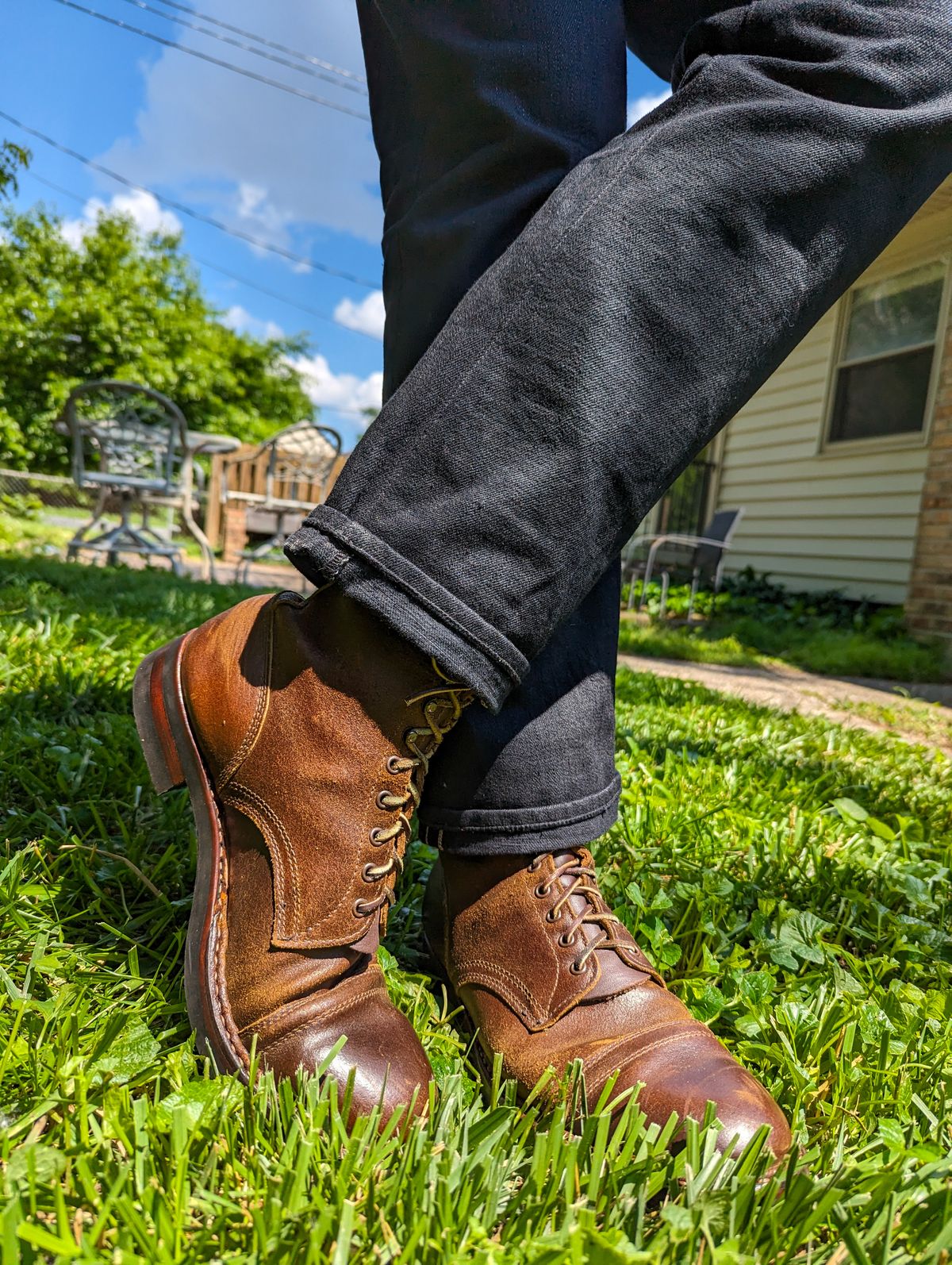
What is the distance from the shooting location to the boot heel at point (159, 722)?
877 millimetres

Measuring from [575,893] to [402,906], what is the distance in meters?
0.36

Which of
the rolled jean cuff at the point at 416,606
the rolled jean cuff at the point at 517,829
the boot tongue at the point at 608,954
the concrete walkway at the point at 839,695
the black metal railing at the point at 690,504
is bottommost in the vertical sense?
the concrete walkway at the point at 839,695

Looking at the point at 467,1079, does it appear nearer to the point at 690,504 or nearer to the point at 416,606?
the point at 416,606

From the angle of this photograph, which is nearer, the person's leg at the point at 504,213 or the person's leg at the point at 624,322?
the person's leg at the point at 624,322

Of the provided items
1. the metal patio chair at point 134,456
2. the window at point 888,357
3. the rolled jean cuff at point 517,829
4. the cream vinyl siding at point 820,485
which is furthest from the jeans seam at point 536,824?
the window at point 888,357

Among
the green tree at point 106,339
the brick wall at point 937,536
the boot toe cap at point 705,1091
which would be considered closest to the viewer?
the boot toe cap at point 705,1091

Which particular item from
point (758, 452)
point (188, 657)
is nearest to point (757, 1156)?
point (188, 657)

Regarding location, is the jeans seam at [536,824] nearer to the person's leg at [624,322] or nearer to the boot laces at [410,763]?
the boot laces at [410,763]

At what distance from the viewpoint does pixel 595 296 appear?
2.39 ft

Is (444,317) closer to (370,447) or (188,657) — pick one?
(370,447)

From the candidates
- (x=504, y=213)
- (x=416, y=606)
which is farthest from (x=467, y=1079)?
(x=504, y=213)

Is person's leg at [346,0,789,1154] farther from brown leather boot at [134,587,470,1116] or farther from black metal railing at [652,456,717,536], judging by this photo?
black metal railing at [652,456,717,536]

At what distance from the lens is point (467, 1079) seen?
826 mm

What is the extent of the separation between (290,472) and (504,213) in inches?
321
